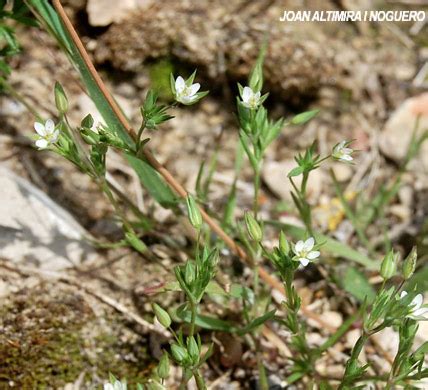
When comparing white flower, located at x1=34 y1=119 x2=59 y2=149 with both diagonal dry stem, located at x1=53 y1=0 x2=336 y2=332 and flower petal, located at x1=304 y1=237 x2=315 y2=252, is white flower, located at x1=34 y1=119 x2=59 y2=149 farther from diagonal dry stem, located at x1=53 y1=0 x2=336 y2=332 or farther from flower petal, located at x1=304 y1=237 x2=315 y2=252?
flower petal, located at x1=304 y1=237 x2=315 y2=252

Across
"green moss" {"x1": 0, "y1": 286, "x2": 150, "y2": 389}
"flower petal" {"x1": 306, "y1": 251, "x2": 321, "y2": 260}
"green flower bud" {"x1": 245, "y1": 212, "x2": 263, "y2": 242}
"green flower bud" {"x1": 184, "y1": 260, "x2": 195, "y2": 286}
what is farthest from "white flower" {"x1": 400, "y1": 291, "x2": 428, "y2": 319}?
"green moss" {"x1": 0, "y1": 286, "x2": 150, "y2": 389}

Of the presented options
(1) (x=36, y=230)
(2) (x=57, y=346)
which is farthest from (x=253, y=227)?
(1) (x=36, y=230)

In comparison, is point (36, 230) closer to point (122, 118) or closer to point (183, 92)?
point (122, 118)

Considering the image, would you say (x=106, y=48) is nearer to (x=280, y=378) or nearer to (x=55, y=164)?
(x=55, y=164)

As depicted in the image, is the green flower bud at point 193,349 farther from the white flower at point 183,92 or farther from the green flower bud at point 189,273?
the white flower at point 183,92

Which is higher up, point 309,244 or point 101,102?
point 101,102

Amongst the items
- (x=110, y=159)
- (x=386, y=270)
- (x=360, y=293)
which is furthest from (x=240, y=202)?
(x=386, y=270)
